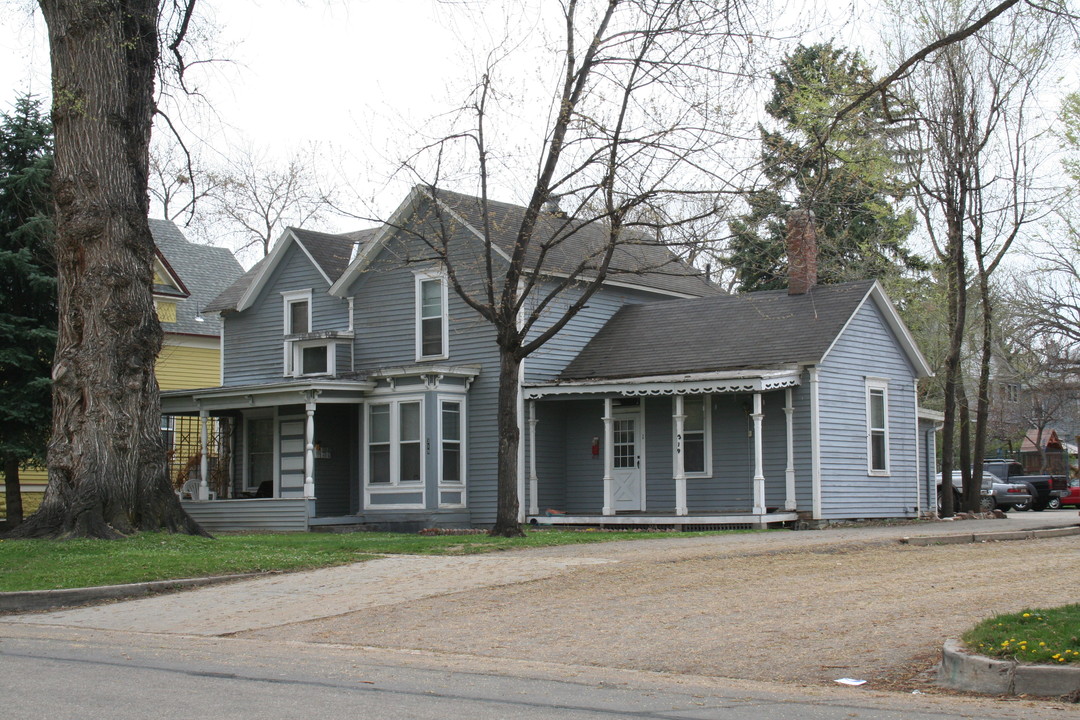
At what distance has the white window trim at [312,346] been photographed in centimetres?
2894

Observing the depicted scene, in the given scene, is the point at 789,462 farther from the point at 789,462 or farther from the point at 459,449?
the point at 459,449

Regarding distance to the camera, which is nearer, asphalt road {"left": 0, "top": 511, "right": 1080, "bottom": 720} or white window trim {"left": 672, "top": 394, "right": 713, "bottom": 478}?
asphalt road {"left": 0, "top": 511, "right": 1080, "bottom": 720}

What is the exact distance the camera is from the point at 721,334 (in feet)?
87.0

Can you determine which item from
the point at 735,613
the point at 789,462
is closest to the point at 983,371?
the point at 789,462

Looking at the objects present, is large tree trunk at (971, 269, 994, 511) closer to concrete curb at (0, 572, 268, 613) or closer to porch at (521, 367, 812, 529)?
porch at (521, 367, 812, 529)

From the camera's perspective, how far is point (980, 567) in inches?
579

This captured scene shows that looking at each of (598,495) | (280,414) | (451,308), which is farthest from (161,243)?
(598,495)

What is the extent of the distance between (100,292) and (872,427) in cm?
1637

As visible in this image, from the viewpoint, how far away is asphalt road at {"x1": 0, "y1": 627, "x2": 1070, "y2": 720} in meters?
7.04

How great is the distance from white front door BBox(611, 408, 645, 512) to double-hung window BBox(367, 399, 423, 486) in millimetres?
4324

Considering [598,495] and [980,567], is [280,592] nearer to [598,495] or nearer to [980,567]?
[980,567]

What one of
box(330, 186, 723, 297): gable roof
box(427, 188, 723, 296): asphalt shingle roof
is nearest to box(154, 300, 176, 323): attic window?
box(330, 186, 723, 297): gable roof

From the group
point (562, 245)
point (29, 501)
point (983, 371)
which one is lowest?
point (29, 501)

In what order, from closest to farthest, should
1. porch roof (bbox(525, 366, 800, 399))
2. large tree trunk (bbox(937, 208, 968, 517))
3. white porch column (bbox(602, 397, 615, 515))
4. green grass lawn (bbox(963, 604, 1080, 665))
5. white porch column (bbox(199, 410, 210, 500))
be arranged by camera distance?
green grass lawn (bbox(963, 604, 1080, 665)) < porch roof (bbox(525, 366, 800, 399)) < white porch column (bbox(602, 397, 615, 515)) < large tree trunk (bbox(937, 208, 968, 517)) < white porch column (bbox(199, 410, 210, 500))
